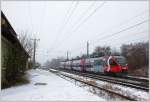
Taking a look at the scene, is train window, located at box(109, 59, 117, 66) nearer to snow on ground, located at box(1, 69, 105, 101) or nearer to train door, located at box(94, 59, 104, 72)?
train door, located at box(94, 59, 104, 72)

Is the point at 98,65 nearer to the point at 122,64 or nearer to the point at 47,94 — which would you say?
the point at 122,64

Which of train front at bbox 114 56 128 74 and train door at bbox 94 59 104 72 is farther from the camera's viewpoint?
train door at bbox 94 59 104 72

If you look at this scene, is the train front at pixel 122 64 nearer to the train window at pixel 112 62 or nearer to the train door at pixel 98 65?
the train window at pixel 112 62

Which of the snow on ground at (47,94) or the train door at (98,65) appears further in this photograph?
the train door at (98,65)

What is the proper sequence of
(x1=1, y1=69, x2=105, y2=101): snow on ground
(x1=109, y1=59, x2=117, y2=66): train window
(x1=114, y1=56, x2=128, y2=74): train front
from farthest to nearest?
1. (x1=114, y1=56, x2=128, y2=74): train front
2. (x1=109, y1=59, x2=117, y2=66): train window
3. (x1=1, y1=69, x2=105, y2=101): snow on ground

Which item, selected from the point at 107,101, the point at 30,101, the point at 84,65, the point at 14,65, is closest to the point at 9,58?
the point at 14,65

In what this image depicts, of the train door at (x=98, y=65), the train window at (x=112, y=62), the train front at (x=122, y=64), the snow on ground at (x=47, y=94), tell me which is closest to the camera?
the snow on ground at (x=47, y=94)

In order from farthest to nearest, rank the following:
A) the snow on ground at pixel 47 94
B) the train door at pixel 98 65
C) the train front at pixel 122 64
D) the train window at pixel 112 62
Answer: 1. the train door at pixel 98 65
2. the train front at pixel 122 64
3. the train window at pixel 112 62
4. the snow on ground at pixel 47 94

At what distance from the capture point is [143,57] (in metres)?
44.6

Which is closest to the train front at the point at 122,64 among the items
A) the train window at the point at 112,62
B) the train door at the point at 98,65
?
the train window at the point at 112,62

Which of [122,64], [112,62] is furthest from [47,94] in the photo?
[122,64]

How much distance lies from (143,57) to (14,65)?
103ft

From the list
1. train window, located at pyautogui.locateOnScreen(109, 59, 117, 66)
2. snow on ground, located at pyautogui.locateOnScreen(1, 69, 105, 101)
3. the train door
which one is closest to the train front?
train window, located at pyautogui.locateOnScreen(109, 59, 117, 66)

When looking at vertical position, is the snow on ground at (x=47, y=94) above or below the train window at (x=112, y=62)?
below
